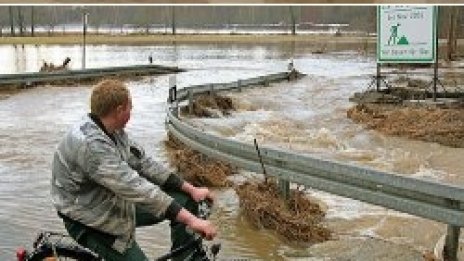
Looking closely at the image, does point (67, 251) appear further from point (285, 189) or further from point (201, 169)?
point (201, 169)

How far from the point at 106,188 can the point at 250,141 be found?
32.3 ft

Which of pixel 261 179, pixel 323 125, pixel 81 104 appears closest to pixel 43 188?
pixel 261 179

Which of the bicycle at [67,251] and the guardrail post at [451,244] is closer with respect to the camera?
the bicycle at [67,251]

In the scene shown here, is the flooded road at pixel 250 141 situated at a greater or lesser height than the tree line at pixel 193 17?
lesser

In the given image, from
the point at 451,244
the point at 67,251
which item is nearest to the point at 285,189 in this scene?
the point at 451,244

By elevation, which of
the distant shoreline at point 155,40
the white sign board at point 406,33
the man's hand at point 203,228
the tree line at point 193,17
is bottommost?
the man's hand at point 203,228

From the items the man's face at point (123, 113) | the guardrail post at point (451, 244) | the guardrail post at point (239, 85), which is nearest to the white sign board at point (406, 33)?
the guardrail post at point (239, 85)

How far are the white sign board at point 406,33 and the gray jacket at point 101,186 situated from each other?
1550cm

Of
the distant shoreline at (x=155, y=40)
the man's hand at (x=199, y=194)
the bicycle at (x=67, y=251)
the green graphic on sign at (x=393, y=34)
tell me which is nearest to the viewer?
the bicycle at (x=67, y=251)

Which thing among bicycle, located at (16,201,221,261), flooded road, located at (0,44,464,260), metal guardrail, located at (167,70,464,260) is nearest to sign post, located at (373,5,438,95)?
flooded road, located at (0,44,464,260)

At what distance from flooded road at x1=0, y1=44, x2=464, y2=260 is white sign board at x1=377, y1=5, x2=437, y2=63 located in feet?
5.78

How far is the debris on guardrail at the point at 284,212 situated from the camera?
7.36 meters

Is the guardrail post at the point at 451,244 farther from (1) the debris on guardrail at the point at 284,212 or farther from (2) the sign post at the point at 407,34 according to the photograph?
(2) the sign post at the point at 407,34

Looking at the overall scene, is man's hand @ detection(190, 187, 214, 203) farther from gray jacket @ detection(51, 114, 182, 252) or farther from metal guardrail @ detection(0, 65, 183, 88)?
metal guardrail @ detection(0, 65, 183, 88)
